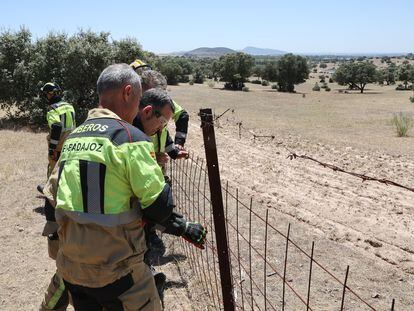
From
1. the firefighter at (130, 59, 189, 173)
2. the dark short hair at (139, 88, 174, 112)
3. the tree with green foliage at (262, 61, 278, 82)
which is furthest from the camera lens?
the tree with green foliage at (262, 61, 278, 82)

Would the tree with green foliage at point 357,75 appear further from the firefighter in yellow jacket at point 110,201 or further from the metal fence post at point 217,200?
the firefighter in yellow jacket at point 110,201

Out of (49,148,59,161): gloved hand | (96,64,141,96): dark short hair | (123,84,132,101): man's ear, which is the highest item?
(96,64,141,96): dark short hair

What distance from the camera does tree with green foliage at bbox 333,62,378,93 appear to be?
178ft

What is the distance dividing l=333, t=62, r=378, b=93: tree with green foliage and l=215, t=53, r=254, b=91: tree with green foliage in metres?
12.9

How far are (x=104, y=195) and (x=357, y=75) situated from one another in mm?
57104

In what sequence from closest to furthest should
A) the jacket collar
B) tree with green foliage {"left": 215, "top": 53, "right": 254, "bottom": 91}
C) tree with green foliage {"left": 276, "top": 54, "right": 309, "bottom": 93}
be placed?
the jacket collar < tree with green foliage {"left": 215, "top": 53, "right": 254, "bottom": 91} < tree with green foliage {"left": 276, "top": 54, "right": 309, "bottom": 93}

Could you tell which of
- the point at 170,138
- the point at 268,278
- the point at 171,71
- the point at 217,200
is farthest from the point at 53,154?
the point at 171,71

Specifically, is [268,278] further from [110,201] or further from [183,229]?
[110,201]

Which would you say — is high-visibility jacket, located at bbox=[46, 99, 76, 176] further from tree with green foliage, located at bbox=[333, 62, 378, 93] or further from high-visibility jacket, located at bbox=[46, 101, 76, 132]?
tree with green foliage, located at bbox=[333, 62, 378, 93]

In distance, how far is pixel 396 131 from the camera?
19.6 m

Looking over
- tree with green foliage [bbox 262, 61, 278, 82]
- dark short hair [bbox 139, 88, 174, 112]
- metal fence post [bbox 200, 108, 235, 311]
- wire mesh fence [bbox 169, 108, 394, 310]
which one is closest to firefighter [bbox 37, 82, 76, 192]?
wire mesh fence [bbox 169, 108, 394, 310]

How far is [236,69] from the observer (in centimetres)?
5319

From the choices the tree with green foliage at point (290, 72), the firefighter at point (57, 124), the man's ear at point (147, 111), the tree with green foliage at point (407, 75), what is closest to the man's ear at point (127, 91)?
the man's ear at point (147, 111)

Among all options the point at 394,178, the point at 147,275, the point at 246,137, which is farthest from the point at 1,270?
the point at 246,137
